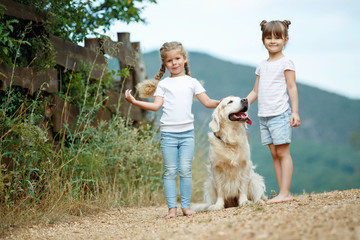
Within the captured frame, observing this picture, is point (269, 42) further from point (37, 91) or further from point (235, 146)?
point (37, 91)

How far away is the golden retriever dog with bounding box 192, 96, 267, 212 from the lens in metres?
4.18

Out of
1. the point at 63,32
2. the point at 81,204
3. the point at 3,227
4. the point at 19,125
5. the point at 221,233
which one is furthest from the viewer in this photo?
the point at 63,32

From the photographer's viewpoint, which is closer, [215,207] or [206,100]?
[206,100]

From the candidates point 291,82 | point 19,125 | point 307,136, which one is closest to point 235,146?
point 291,82

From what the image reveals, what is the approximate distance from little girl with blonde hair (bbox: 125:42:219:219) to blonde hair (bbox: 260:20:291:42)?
89 centimetres

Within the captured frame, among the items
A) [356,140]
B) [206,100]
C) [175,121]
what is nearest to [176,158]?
[175,121]

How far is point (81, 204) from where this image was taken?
4594 mm

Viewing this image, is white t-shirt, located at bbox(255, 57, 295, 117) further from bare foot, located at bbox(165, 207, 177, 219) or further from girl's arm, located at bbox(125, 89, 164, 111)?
bare foot, located at bbox(165, 207, 177, 219)

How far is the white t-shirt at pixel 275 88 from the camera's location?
414 cm

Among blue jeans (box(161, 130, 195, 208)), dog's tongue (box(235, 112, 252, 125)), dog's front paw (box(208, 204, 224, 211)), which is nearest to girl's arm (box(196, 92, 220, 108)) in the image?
dog's tongue (box(235, 112, 252, 125))

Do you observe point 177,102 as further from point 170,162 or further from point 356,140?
point 356,140

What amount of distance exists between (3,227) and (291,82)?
309 cm

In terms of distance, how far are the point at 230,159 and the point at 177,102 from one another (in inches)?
32.5

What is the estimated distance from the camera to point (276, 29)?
4.16 m
